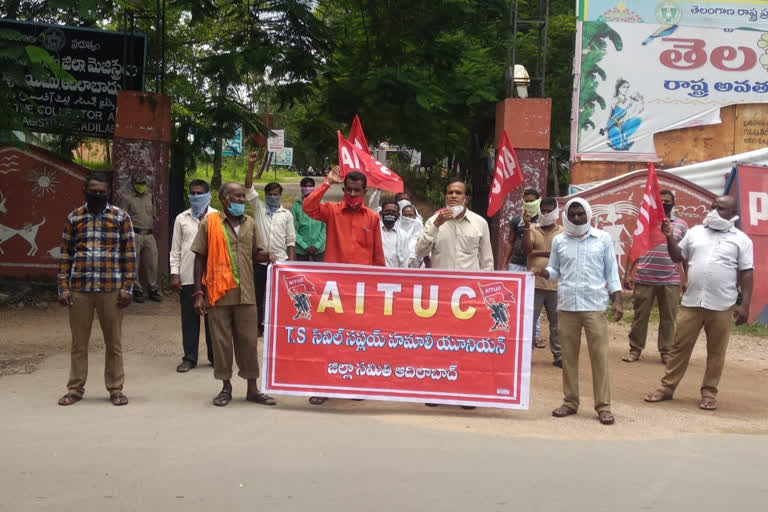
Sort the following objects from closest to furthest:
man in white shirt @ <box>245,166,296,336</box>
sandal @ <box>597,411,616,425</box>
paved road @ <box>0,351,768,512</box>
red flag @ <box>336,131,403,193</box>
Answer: paved road @ <box>0,351,768,512</box> < sandal @ <box>597,411,616,425</box> < red flag @ <box>336,131,403,193</box> < man in white shirt @ <box>245,166,296,336</box>

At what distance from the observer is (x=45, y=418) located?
22.7 ft

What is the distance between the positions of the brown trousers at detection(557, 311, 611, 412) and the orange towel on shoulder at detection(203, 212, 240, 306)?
2.68 meters

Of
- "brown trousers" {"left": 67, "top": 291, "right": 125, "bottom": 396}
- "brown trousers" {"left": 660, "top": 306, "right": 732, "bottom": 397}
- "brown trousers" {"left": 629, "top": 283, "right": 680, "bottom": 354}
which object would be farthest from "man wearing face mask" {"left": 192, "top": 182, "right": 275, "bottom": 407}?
"brown trousers" {"left": 629, "top": 283, "right": 680, "bottom": 354}

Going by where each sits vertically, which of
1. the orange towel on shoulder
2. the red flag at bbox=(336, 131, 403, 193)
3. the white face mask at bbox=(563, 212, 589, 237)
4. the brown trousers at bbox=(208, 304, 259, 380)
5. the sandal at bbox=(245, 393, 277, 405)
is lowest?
the sandal at bbox=(245, 393, 277, 405)

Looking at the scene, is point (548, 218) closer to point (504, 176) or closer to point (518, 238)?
point (518, 238)

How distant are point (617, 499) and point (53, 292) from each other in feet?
35.2

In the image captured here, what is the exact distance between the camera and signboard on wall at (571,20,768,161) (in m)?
17.8

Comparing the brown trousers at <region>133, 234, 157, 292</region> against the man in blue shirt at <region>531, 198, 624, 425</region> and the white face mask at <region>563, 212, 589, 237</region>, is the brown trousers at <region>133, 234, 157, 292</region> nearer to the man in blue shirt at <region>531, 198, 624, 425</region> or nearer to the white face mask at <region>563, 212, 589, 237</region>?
the man in blue shirt at <region>531, 198, 624, 425</region>

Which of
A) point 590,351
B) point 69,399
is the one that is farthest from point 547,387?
point 69,399

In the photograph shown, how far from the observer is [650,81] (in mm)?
17875

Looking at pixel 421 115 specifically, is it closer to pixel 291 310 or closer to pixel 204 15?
pixel 204 15

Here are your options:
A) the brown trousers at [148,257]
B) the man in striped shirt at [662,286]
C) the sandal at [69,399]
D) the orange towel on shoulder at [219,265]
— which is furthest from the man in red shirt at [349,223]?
the brown trousers at [148,257]

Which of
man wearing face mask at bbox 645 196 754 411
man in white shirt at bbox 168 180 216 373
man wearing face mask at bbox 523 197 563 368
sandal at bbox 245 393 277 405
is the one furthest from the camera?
man wearing face mask at bbox 523 197 563 368

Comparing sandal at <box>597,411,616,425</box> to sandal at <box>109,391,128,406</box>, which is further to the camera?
sandal at <box>109,391,128,406</box>
